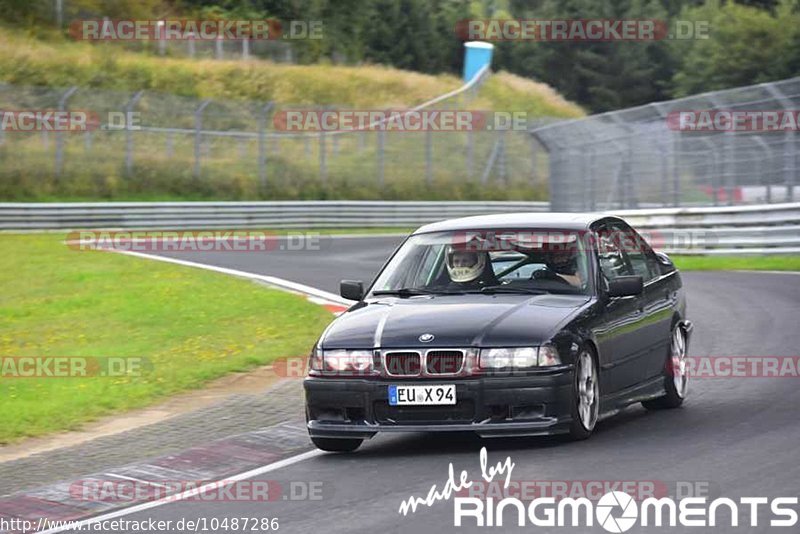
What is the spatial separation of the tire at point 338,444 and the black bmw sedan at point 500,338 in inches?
0.4

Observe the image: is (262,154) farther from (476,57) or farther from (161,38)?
(476,57)

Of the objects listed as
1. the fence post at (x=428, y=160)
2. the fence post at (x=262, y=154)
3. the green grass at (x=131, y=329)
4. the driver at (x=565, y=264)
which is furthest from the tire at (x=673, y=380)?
the fence post at (x=428, y=160)

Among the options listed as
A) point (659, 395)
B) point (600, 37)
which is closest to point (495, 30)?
point (600, 37)

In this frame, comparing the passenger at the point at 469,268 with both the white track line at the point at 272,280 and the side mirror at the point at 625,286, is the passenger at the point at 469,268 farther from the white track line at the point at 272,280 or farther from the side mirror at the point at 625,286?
the white track line at the point at 272,280

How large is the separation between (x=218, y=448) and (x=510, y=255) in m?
2.32

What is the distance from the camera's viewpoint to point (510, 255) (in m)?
10.1

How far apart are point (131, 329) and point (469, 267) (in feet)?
25.7

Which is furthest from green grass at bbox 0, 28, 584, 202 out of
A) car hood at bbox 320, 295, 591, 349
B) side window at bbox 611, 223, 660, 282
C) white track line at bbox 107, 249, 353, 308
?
car hood at bbox 320, 295, 591, 349

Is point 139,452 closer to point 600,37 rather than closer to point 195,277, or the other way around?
point 195,277

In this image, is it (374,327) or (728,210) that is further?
(728,210)

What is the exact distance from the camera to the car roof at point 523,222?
10195mm

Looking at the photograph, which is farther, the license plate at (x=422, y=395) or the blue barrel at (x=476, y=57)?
the blue barrel at (x=476, y=57)

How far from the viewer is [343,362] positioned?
9.05 metres

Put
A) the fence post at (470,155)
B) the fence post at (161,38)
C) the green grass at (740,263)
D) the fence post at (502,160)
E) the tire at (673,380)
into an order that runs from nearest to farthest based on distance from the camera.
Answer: the tire at (673,380) → the green grass at (740,263) → the fence post at (470,155) → the fence post at (502,160) → the fence post at (161,38)
